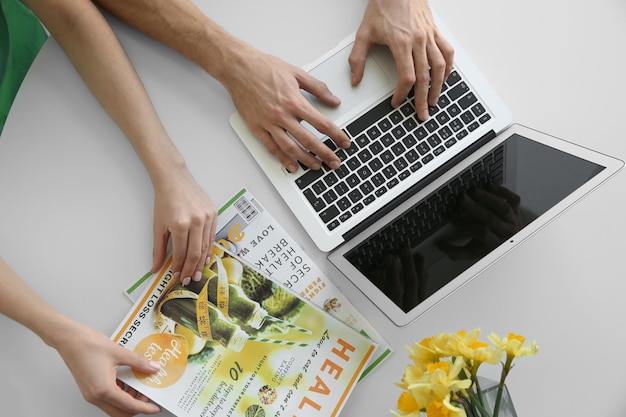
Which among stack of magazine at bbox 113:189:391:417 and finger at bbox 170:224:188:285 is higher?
finger at bbox 170:224:188:285

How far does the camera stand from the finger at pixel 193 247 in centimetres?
99

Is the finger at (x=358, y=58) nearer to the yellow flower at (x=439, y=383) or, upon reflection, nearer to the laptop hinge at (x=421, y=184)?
the laptop hinge at (x=421, y=184)

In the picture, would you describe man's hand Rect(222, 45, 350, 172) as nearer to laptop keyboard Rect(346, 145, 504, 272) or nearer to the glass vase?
laptop keyboard Rect(346, 145, 504, 272)

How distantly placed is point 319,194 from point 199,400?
1.18ft

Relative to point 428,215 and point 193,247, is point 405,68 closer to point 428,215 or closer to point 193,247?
point 428,215

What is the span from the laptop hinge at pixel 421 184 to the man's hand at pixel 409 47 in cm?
9

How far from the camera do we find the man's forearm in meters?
1.07

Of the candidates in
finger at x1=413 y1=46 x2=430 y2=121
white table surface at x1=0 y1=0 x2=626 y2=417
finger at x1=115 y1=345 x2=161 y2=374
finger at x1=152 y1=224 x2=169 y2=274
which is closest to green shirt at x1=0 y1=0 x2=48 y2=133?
white table surface at x1=0 y1=0 x2=626 y2=417

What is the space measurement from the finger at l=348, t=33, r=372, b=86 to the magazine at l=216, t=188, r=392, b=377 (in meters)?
0.26

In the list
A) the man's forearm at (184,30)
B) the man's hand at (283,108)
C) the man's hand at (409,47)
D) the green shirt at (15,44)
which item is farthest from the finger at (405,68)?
the green shirt at (15,44)

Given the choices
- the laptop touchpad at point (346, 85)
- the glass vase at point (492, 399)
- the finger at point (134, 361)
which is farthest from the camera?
the laptop touchpad at point (346, 85)

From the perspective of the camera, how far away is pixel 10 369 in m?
1.01

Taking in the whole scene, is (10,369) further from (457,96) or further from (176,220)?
(457,96)

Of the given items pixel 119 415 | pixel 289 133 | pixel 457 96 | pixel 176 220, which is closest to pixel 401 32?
pixel 457 96
